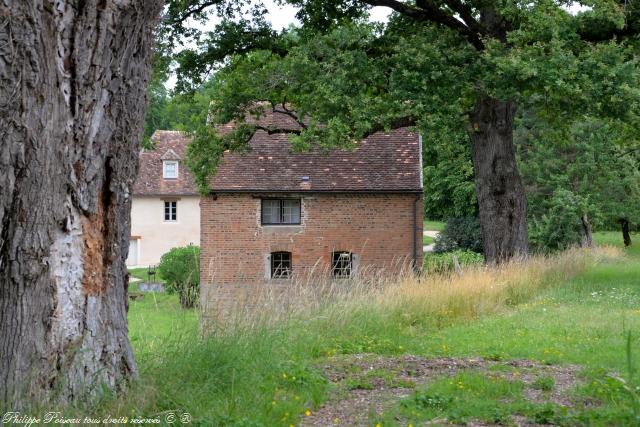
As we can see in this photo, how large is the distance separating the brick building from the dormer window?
18813 millimetres

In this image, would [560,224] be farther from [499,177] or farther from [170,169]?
[170,169]

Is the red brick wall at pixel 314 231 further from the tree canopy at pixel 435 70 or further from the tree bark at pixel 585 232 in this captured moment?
the tree bark at pixel 585 232

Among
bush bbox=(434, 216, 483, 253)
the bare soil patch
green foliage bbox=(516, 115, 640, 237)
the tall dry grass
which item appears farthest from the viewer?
bush bbox=(434, 216, 483, 253)

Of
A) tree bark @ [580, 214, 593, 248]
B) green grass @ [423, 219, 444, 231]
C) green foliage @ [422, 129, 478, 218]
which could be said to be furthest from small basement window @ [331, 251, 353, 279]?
green grass @ [423, 219, 444, 231]

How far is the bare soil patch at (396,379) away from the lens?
633cm

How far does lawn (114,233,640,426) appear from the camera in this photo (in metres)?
6.01

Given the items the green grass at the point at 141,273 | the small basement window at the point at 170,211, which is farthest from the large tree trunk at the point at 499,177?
the small basement window at the point at 170,211

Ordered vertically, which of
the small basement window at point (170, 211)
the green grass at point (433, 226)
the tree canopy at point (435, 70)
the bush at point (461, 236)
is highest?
the tree canopy at point (435, 70)

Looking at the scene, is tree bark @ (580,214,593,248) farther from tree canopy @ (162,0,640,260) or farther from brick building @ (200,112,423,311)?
tree canopy @ (162,0,640,260)

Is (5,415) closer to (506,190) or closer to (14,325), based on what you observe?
(14,325)

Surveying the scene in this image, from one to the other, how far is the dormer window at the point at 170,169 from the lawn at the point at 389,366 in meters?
37.0

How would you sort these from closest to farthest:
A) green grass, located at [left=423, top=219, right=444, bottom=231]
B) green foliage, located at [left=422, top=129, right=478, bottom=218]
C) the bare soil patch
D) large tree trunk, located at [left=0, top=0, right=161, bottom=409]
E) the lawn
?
large tree trunk, located at [left=0, top=0, right=161, bottom=409], the lawn, the bare soil patch, green foliage, located at [left=422, top=129, right=478, bottom=218], green grass, located at [left=423, top=219, right=444, bottom=231]

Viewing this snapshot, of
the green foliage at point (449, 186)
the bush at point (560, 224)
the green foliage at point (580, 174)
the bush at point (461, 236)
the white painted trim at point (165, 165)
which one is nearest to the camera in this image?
the bush at point (560, 224)

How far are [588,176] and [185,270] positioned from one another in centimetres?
1941
